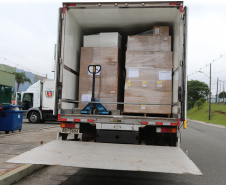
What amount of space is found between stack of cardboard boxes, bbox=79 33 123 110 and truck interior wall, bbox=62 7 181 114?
304 millimetres

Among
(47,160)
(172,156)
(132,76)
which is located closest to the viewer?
(47,160)

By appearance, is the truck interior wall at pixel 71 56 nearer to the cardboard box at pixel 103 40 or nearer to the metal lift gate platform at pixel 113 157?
the cardboard box at pixel 103 40

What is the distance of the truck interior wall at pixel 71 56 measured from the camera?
21.2ft

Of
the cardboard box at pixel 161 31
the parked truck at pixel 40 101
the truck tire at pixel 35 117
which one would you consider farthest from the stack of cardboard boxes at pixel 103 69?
the truck tire at pixel 35 117

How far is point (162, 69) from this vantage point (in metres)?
6.40

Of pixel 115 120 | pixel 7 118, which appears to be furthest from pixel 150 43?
pixel 7 118

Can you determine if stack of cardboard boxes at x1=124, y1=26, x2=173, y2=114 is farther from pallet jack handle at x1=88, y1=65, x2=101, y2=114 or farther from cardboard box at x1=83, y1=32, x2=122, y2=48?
pallet jack handle at x1=88, y1=65, x2=101, y2=114

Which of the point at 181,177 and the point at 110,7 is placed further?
the point at 110,7

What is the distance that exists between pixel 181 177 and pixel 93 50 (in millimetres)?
3652

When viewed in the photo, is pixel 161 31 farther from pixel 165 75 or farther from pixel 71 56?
pixel 71 56

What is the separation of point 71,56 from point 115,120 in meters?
2.13

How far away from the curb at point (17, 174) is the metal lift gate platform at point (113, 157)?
1.09 ft

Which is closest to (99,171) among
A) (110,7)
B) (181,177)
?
(181,177)

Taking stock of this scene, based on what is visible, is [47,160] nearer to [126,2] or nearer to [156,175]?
[156,175]
